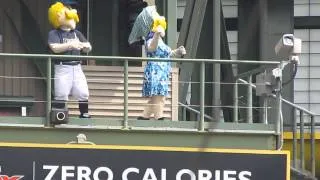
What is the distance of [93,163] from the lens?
33.8 ft

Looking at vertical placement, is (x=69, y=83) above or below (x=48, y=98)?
above

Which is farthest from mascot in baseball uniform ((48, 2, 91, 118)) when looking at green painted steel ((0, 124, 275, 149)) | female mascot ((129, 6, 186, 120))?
female mascot ((129, 6, 186, 120))

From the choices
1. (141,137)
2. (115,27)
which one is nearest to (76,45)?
(141,137)

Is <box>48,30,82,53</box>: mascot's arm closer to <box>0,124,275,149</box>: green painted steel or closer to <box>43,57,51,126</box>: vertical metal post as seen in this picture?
<box>43,57,51,126</box>: vertical metal post

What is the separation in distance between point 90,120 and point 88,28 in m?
Answer: 3.43

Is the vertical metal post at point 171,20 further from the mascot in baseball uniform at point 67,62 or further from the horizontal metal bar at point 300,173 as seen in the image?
the horizontal metal bar at point 300,173

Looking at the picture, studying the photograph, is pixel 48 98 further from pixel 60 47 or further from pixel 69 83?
pixel 60 47

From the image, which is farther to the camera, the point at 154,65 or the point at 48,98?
the point at 154,65

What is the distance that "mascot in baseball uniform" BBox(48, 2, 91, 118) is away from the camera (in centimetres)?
1045

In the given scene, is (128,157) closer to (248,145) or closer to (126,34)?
(248,145)

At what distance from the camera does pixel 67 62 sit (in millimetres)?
10523

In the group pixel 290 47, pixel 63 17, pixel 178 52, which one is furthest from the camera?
pixel 178 52

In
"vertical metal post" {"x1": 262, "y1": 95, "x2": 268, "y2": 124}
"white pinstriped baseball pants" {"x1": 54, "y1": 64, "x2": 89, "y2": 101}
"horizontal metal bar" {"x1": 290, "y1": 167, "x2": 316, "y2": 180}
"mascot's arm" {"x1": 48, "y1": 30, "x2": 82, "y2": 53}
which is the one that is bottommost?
"horizontal metal bar" {"x1": 290, "y1": 167, "x2": 316, "y2": 180}

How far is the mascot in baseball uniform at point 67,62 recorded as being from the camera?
34.3ft
